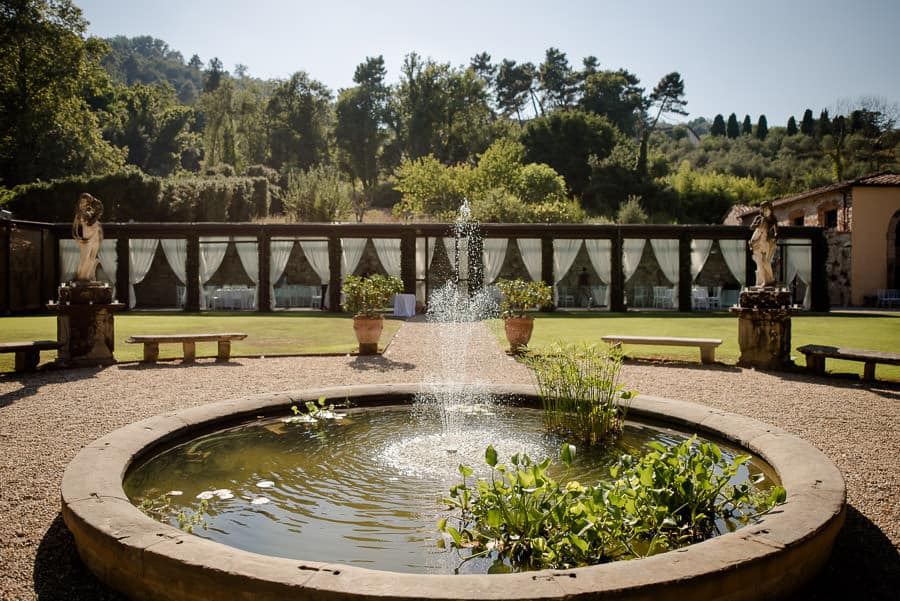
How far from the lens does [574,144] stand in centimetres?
4341

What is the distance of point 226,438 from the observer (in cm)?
504

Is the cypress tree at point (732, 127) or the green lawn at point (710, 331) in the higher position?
the cypress tree at point (732, 127)

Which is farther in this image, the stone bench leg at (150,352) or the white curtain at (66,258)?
the white curtain at (66,258)

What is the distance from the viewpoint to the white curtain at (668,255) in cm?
2144

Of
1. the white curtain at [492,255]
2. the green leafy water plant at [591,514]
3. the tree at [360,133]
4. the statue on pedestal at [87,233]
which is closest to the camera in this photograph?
the green leafy water plant at [591,514]

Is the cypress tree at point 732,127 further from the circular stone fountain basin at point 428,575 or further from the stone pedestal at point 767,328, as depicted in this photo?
the circular stone fountain basin at point 428,575

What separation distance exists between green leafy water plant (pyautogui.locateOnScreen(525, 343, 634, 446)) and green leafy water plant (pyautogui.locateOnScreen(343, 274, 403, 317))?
207 inches

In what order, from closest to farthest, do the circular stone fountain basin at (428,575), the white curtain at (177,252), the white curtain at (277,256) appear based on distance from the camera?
the circular stone fountain basin at (428,575) → the white curtain at (177,252) → the white curtain at (277,256)

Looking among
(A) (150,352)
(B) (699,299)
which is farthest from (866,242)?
(A) (150,352)

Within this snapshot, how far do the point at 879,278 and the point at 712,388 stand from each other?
22.1 m

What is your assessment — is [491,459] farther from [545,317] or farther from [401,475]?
[545,317]

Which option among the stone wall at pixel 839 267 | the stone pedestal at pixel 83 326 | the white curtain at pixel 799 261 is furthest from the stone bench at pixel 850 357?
the stone wall at pixel 839 267

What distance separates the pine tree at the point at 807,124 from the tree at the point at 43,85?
5638 cm

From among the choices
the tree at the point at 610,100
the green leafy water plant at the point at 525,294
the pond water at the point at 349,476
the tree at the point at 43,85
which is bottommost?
the pond water at the point at 349,476
